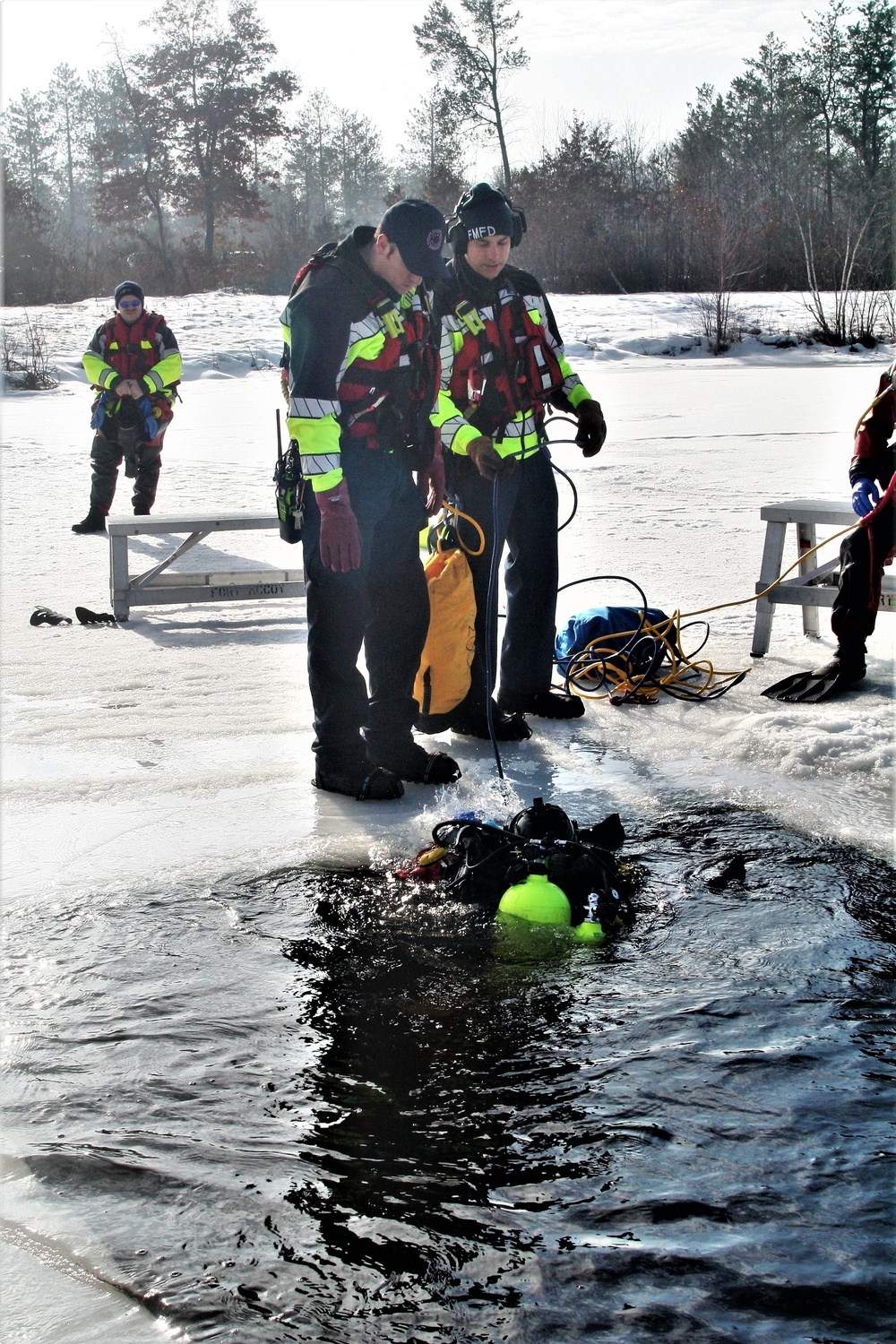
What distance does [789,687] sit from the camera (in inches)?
200

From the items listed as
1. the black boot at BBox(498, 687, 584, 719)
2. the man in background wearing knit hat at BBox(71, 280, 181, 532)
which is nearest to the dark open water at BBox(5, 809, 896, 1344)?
the black boot at BBox(498, 687, 584, 719)

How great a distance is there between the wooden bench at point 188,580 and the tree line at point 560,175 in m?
21.5

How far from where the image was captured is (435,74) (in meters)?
36.9

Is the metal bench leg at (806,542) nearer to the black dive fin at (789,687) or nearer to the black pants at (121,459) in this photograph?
the black dive fin at (789,687)

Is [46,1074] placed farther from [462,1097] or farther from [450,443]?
[450,443]

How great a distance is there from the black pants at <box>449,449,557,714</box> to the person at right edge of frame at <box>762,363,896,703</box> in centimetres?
104

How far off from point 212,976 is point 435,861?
761 millimetres

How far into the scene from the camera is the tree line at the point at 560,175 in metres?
28.7

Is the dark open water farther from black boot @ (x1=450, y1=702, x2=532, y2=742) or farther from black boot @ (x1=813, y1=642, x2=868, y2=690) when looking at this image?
black boot @ (x1=813, y1=642, x2=868, y2=690)

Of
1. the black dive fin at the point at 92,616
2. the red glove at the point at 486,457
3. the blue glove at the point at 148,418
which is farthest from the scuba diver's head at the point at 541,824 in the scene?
the blue glove at the point at 148,418

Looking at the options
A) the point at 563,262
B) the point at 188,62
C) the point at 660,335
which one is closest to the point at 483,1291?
the point at 660,335

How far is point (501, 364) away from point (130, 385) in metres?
5.62

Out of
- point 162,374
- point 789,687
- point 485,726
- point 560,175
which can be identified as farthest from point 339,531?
point 560,175

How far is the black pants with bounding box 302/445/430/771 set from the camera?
3.98 m
